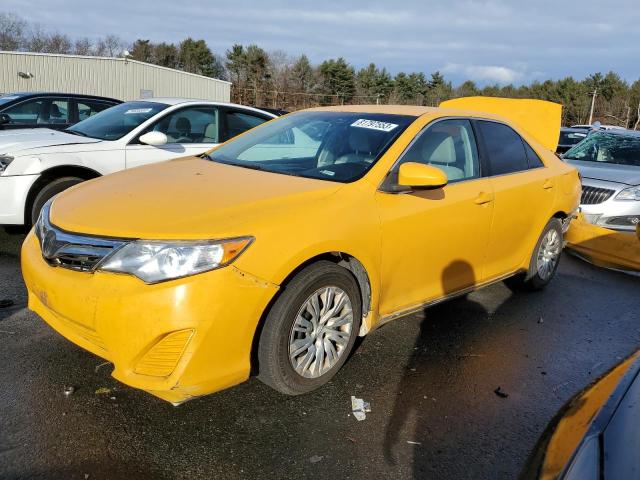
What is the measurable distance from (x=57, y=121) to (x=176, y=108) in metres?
2.96

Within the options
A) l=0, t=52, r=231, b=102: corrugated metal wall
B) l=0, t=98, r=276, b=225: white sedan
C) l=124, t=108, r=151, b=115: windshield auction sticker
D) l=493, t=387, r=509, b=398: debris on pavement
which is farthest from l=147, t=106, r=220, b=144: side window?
l=0, t=52, r=231, b=102: corrugated metal wall

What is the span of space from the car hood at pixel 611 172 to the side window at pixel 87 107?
742cm

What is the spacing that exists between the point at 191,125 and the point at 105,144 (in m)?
1.09

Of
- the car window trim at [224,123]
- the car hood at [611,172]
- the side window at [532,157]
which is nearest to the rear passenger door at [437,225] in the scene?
the side window at [532,157]

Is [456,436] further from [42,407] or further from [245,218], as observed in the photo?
[42,407]

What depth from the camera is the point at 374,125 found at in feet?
12.5

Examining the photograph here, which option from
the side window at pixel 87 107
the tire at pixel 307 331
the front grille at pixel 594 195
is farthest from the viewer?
the side window at pixel 87 107

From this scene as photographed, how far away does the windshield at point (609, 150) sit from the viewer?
27.3 ft

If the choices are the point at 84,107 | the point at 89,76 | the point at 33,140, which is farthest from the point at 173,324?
the point at 89,76

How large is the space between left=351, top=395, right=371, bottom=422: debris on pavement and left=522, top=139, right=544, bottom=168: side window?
2.79m

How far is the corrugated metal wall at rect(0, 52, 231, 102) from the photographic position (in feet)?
103

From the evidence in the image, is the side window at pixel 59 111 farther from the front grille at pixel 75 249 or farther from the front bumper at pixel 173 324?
the front bumper at pixel 173 324

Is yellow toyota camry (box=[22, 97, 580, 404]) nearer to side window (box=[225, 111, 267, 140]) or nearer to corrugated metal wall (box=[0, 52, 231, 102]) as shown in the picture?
side window (box=[225, 111, 267, 140])

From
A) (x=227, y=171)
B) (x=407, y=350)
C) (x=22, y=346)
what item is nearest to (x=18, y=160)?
(x=22, y=346)
